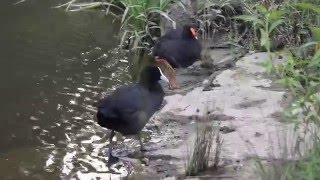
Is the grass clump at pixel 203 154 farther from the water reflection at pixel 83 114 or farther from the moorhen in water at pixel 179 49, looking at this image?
the moorhen in water at pixel 179 49

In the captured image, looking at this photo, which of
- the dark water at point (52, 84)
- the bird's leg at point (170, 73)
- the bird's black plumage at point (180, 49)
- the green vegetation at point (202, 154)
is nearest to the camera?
the green vegetation at point (202, 154)

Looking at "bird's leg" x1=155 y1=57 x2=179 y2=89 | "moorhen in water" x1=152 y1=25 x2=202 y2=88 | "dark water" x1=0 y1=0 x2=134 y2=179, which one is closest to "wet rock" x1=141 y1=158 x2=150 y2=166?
"dark water" x1=0 y1=0 x2=134 y2=179

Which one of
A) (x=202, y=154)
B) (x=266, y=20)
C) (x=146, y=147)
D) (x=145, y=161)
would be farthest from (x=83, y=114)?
(x=266, y=20)

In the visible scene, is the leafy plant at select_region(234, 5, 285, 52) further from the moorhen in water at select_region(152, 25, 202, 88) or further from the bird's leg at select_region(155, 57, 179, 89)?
the moorhen in water at select_region(152, 25, 202, 88)

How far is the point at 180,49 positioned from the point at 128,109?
7.31 ft

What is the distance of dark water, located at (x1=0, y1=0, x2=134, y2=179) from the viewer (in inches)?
230

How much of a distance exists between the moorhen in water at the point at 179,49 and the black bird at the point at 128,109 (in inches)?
71.0

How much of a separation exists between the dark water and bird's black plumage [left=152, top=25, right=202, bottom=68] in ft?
1.84

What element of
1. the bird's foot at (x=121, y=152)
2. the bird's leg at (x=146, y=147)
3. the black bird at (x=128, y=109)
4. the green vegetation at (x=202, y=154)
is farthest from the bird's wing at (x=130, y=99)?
the green vegetation at (x=202, y=154)

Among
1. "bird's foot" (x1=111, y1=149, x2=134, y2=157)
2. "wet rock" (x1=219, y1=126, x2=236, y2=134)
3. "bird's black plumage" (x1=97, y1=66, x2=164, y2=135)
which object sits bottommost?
"bird's foot" (x1=111, y1=149, x2=134, y2=157)

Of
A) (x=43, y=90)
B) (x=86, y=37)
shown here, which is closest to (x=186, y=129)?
(x=43, y=90)

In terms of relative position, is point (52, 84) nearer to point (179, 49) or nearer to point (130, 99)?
point (179, 49)

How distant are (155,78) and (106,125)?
2.13 feet

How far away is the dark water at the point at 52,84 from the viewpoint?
19.2 ft
